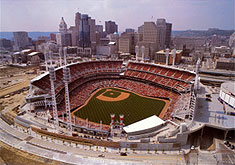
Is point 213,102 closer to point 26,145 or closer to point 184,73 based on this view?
point 184,73

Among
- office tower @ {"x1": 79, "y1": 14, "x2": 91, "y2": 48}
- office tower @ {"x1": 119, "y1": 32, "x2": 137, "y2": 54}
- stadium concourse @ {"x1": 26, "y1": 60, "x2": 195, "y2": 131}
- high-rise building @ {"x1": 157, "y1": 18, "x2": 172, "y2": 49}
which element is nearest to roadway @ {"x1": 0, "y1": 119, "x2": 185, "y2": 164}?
stadium concourse @ {"x1": 26, "y1": 60, "x2": 195, "y2": 131}

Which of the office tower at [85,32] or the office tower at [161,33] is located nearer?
the office tower at [161,33]

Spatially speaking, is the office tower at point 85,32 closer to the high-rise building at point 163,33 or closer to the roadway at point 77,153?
the high-rise building at point 163,33

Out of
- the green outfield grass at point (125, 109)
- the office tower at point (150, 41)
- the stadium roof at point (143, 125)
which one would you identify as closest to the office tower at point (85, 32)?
the office tower at point (150, 41)

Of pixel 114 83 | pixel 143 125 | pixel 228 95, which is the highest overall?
pixel 228 95

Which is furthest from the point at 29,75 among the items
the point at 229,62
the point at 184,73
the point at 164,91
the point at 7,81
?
the point at 229,62

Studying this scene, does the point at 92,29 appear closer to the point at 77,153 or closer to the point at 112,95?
the point at 112,95

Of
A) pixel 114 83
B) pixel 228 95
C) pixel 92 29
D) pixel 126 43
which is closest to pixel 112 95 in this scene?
pixel 114 83
